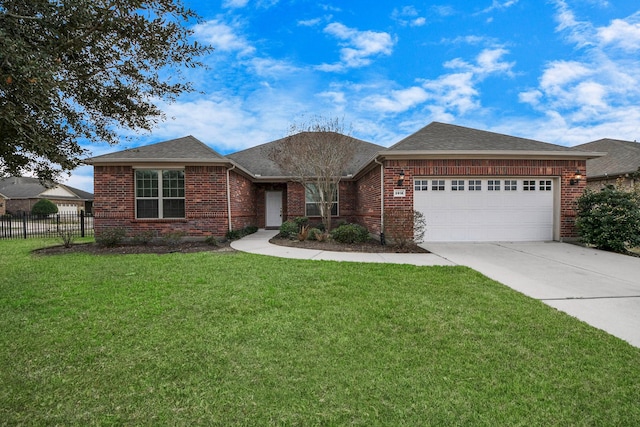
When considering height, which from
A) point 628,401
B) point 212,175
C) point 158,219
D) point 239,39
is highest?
point 239,39

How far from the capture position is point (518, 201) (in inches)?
385

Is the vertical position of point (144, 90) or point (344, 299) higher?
point (144, 90)

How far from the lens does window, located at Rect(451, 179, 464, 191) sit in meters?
9.66

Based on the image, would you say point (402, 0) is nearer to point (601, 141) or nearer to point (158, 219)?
point (158, 219)

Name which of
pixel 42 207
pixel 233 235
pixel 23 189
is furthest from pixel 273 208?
pixel 23 189

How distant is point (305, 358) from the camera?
8.64 feet

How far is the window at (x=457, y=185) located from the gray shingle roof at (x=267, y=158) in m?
4.94

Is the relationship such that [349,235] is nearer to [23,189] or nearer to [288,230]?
[288,230]

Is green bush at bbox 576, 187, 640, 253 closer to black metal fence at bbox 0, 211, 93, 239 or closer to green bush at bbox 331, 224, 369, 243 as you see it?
green bush at bbox 331, 224, 369, 243

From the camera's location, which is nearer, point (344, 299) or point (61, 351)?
point (61, 351)

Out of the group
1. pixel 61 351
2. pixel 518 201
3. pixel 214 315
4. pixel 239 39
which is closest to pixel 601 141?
pixel 518 201

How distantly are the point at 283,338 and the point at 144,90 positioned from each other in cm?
485

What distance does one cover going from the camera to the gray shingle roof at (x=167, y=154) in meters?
9.70

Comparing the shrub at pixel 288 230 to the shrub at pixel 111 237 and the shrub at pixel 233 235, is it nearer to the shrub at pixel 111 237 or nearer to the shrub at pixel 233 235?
the shrub at pixel 233 235
